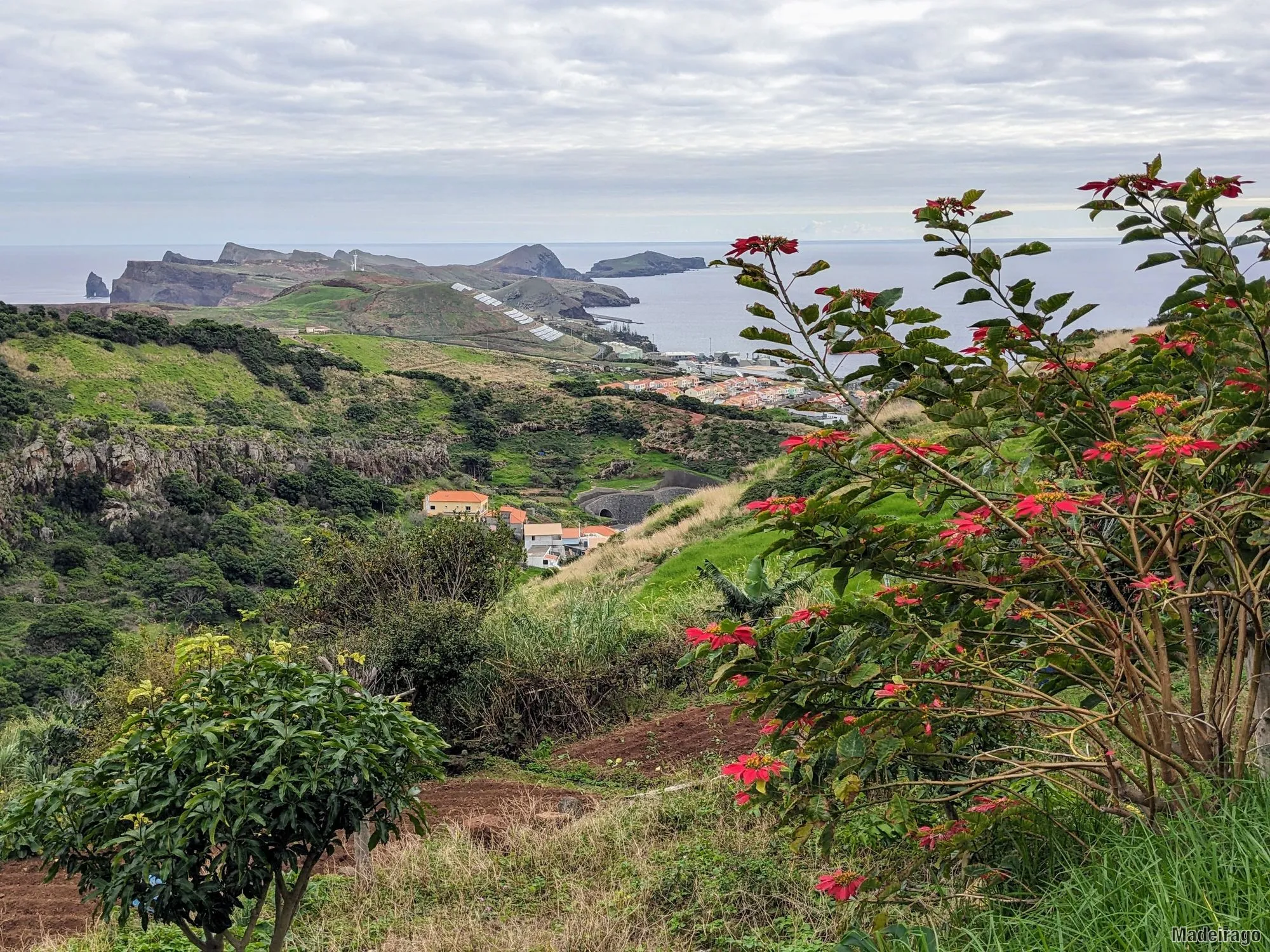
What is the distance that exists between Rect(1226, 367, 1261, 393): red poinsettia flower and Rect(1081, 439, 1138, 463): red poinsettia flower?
1.23ft

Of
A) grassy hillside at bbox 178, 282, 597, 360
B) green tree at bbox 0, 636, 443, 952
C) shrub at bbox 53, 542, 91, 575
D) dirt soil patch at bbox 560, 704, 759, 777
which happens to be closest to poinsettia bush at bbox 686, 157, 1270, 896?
green tree at bbox 0, 636, 443, 952

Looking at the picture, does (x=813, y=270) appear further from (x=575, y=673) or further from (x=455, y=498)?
(x=455, y=498)

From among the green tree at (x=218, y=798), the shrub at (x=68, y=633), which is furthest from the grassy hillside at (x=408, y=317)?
the green tree at (x=218, y=798)

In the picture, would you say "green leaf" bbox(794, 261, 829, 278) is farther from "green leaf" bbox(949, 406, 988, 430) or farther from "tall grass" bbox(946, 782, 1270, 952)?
"tall grass" bbox(946, 782, 1270, 952)

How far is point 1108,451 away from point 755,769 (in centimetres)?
140

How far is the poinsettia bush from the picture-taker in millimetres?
2783

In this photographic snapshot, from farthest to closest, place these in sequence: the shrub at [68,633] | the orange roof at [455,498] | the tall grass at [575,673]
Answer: the orange roof at [455,498] → the shrub at [68,633] → the tall grass at [575,673]

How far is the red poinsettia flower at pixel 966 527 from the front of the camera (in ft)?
8.64

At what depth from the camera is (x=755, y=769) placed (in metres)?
2.99

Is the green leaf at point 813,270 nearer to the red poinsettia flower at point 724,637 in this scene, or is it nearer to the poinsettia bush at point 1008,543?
the poinsettia bush at point 1008,543

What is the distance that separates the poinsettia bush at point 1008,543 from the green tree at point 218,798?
1.50 m

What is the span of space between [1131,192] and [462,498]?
43694 millimetres

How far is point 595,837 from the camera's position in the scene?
575 cm

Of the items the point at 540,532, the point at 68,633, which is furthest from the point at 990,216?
the point at 540,532
